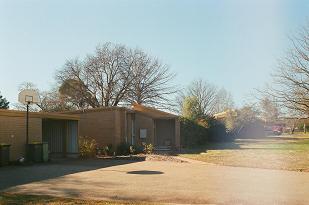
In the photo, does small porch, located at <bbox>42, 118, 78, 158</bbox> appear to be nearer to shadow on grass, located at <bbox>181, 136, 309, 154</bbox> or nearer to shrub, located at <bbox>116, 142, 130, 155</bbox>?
shrub, located at <bbox>116, 142, 130, 155</bbox>

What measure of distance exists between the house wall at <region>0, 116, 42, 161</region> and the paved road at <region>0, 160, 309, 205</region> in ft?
9.05

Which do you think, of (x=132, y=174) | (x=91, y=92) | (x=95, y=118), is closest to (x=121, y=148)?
(x=95, y=118)

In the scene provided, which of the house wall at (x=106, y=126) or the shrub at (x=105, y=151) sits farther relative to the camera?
the house wall at (x=106, y=126)

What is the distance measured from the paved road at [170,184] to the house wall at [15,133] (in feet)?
9.05

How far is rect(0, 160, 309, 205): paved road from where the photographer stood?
1009 cm

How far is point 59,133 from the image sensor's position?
82.3ft

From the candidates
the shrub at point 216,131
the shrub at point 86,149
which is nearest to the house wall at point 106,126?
the shrub at point 86,149

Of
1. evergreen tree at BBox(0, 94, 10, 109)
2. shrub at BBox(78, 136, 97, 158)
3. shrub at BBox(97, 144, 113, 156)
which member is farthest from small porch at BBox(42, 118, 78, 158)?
evergreen tree at BBox(0, 94, 10, 109)

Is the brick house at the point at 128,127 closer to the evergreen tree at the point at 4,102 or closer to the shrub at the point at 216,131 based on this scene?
the shrub at the point at 216,131

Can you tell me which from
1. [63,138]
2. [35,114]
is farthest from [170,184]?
[63,138]

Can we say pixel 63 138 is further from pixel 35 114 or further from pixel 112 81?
pixel 112 81

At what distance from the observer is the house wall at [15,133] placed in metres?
18.8

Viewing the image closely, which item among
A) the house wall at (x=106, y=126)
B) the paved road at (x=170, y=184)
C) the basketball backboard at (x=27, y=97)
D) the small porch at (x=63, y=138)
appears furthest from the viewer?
the house wall at (x=106, y=126)

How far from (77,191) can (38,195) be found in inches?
42.0
